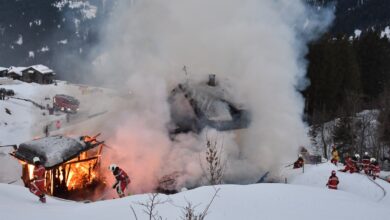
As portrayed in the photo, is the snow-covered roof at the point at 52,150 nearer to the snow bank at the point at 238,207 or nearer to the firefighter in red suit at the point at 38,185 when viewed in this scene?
the firefighter in red suit at the point at 38,185

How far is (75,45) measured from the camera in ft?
338

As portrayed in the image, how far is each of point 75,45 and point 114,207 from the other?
101 m

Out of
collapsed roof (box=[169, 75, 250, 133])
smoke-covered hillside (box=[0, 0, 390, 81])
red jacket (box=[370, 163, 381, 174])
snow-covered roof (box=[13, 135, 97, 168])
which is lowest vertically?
red jacket (box=[370, 163, 381, 174])

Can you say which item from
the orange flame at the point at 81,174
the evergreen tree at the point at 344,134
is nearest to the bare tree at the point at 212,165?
the orange flame at the point at 81,174

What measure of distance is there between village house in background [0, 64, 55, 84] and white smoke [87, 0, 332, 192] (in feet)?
136

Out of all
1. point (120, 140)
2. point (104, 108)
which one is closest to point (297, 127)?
point (120, 140)

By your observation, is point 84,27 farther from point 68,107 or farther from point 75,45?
point 68,107

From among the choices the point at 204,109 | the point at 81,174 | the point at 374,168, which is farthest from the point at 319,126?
the point at 81,174

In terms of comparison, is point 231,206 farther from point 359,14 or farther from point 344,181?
point 359,14

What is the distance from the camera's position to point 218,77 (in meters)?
18.8

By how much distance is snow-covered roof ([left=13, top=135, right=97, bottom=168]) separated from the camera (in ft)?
46.8

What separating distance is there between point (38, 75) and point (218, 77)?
48135 millimetres

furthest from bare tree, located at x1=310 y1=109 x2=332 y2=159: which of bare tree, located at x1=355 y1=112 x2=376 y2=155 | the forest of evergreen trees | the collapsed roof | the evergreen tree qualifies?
the collapsed roof

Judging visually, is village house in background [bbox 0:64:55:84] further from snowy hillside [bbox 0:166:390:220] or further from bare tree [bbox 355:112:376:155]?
snowy hillside [bbox 0:166:390:220]
